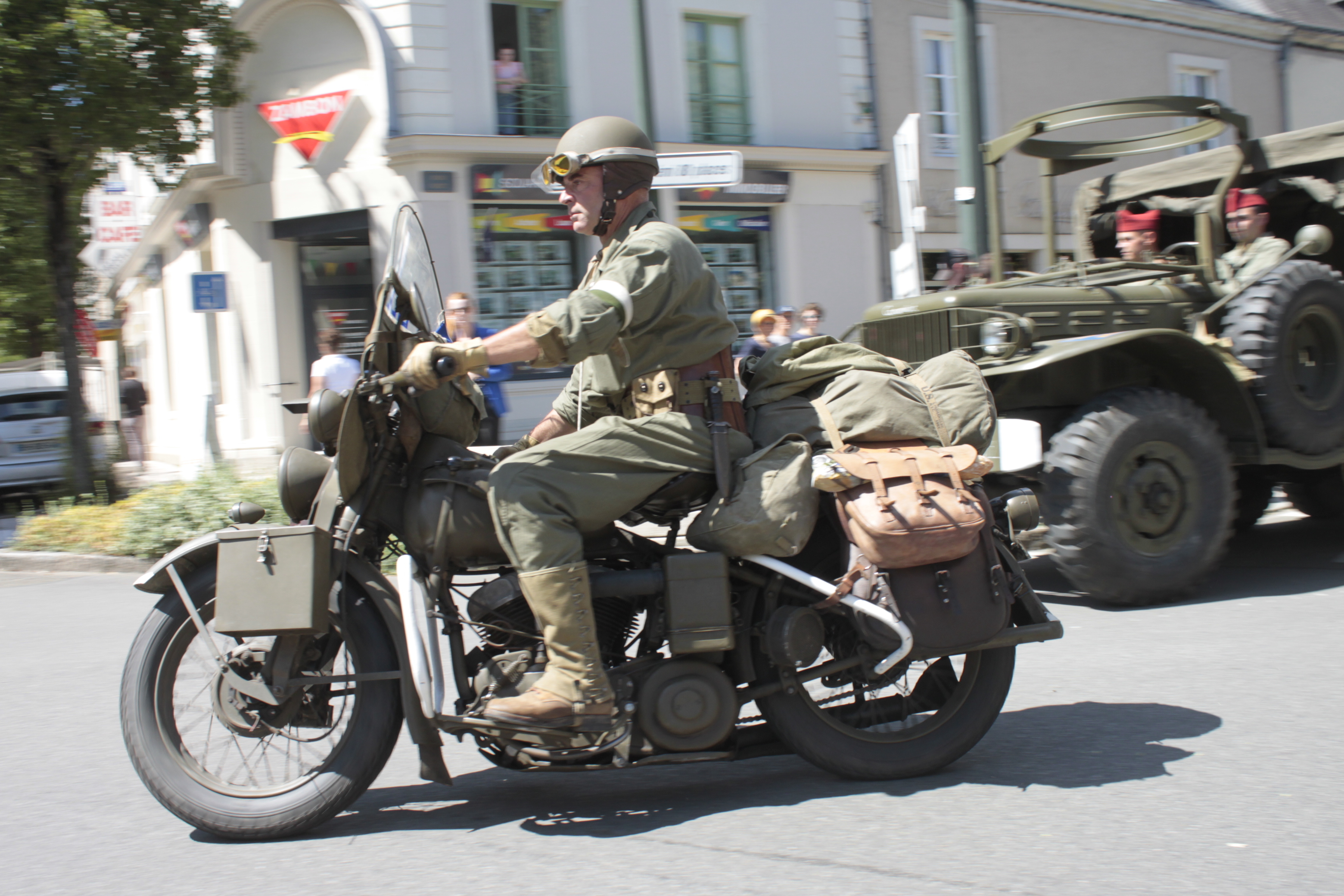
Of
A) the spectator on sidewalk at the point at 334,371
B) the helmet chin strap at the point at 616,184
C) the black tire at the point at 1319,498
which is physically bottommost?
the black tire at the point at 1319,498

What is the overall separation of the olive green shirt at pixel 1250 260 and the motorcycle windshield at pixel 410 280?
496cm

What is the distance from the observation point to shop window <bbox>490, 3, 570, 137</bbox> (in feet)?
50.7

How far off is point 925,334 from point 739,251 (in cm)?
1130

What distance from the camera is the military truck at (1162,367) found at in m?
5.81

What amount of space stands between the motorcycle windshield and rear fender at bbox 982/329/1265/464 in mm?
3297

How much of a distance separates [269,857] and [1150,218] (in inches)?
268

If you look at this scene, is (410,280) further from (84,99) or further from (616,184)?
(84,99)

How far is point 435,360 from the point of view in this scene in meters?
2.93

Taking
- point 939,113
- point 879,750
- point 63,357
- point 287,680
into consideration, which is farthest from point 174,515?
point 939,113

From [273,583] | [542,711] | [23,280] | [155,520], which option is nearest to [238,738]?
[273,583]

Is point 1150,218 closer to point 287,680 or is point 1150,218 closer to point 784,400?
point 784,400

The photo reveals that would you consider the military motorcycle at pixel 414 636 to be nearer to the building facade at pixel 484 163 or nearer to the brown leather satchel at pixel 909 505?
the brown leather satchel at pixel 909 505

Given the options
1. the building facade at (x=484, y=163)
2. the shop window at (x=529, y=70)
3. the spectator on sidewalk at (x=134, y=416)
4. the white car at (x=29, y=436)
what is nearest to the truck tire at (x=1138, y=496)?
the building facade at (x=484, y=163)

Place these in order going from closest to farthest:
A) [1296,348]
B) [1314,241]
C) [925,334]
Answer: [1296,348] < [925,334] < [1314,241]
